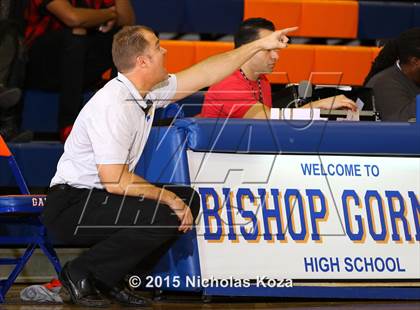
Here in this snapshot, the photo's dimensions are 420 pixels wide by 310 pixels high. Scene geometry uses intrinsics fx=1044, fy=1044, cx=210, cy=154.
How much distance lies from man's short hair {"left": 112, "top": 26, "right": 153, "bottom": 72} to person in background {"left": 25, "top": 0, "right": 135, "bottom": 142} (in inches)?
74.1

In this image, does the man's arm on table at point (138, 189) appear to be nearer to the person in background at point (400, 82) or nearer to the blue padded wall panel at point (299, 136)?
the blue padded wall panel at point (299, 136)

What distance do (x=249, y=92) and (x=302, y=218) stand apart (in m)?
0.98

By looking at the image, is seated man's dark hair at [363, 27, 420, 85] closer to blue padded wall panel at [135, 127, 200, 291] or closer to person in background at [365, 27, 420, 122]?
person in background at [365, 27, 420, 122]

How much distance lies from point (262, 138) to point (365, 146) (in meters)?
0.54

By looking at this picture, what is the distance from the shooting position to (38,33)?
745cm

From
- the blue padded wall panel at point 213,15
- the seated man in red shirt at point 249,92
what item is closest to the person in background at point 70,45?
the blue padded wall panel at point 213,15

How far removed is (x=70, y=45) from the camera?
718 centimetres

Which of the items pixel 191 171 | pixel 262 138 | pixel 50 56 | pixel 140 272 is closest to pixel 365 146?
pixel 262 138

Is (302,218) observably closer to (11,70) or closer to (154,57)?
(154,57)

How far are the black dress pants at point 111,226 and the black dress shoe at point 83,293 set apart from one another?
0.15 feet

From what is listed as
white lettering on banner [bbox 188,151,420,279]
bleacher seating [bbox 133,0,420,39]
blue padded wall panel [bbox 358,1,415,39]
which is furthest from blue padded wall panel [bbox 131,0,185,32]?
white lettering on banner [bbox 188,151,420,279]

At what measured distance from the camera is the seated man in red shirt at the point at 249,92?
578 cm

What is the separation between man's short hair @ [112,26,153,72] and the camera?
5.25 meters

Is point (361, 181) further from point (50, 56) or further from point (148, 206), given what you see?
point (50, 56)
